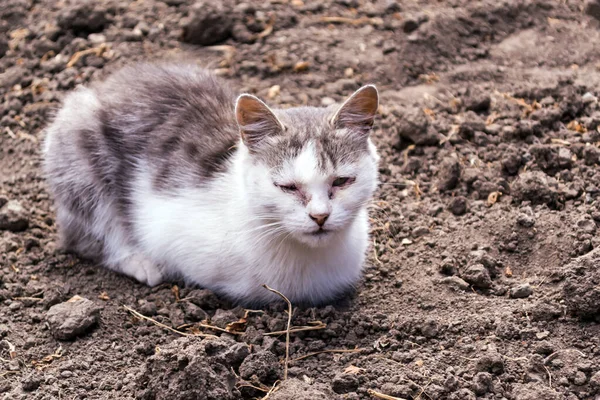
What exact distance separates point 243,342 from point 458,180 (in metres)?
1.95

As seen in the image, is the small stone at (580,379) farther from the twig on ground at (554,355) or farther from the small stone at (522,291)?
the small stone at (522,291)

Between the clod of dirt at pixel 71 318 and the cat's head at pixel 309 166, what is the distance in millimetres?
1021

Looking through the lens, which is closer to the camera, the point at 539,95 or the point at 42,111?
the point at 539,95

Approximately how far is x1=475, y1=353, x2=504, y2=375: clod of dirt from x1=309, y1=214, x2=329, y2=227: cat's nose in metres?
0.98

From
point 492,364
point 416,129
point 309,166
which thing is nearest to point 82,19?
point 416,129

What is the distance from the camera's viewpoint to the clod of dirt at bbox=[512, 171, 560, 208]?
16.3ft

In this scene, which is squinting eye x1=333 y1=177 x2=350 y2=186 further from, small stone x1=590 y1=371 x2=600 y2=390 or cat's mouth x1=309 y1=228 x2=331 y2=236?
small stone x1=590 y1=371 x2=600 y2=390

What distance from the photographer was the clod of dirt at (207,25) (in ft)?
21.6

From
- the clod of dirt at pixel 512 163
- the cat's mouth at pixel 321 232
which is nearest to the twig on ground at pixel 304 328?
the cat's mouth at pixel 321 232

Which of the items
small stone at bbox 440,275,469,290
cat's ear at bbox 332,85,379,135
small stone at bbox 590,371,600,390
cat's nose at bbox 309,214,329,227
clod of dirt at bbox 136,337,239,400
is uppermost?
cat's ear at bbox 332,85,379,135

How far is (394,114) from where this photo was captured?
19.6 feet

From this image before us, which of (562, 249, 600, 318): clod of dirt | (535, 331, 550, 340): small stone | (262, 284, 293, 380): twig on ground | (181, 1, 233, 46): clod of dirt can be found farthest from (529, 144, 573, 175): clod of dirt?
(181, 1, 233, 46): clod of dirt

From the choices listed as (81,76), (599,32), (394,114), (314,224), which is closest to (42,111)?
(81,76)

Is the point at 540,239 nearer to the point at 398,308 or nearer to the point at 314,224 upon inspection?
the point at 398,308
